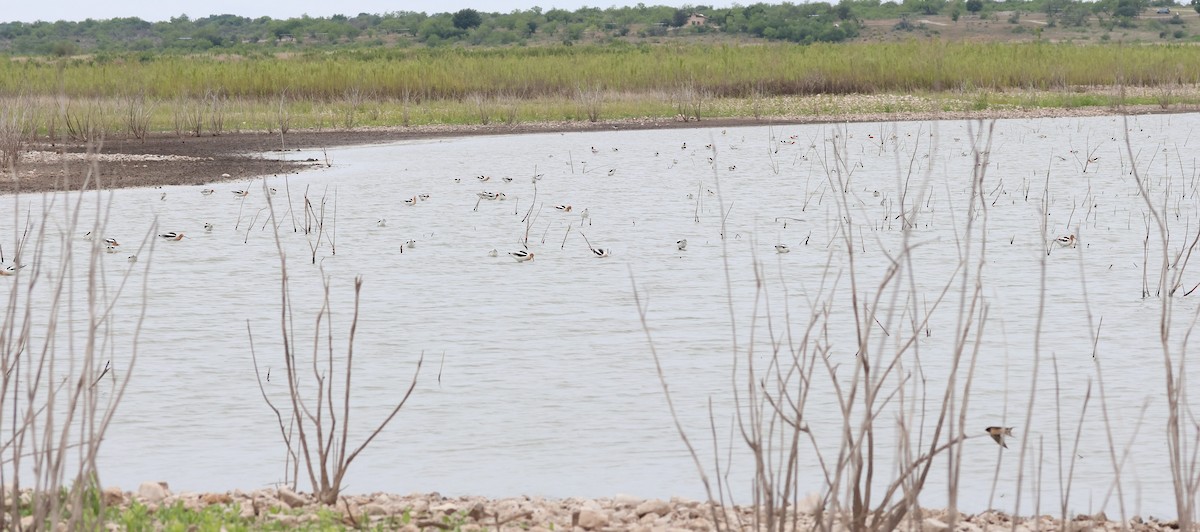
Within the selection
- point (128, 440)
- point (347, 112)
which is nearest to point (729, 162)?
point (347, 112)

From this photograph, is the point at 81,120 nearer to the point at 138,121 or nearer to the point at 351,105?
the point at 138,121

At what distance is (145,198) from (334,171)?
130 inches

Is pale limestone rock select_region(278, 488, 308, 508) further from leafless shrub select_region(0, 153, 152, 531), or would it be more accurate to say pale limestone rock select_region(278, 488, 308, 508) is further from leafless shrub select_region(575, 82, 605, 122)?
leafless shrub select_region(575, 82, 605, 122)

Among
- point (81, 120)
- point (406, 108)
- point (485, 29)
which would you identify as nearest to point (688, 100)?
point (406, 108)

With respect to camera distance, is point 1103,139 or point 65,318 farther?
point 1103,139

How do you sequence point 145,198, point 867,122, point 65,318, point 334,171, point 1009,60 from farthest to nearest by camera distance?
point 1009,60 → point 867,122 → point 334,171 → point 145,198 → point 65,318

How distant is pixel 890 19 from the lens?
85625 mm

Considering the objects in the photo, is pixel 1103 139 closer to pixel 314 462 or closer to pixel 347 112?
pixel 347 112

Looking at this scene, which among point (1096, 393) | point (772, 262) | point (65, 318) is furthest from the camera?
point (772, 262)

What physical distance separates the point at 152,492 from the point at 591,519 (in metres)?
1.46

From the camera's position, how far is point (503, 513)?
445 centimetres

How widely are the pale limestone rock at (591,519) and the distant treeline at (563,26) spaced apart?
62.0 metres

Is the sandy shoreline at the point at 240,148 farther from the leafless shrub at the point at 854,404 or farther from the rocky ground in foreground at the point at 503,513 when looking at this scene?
the rocky ground in foreground at the point at 503,513

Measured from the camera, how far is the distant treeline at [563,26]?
7362cm
